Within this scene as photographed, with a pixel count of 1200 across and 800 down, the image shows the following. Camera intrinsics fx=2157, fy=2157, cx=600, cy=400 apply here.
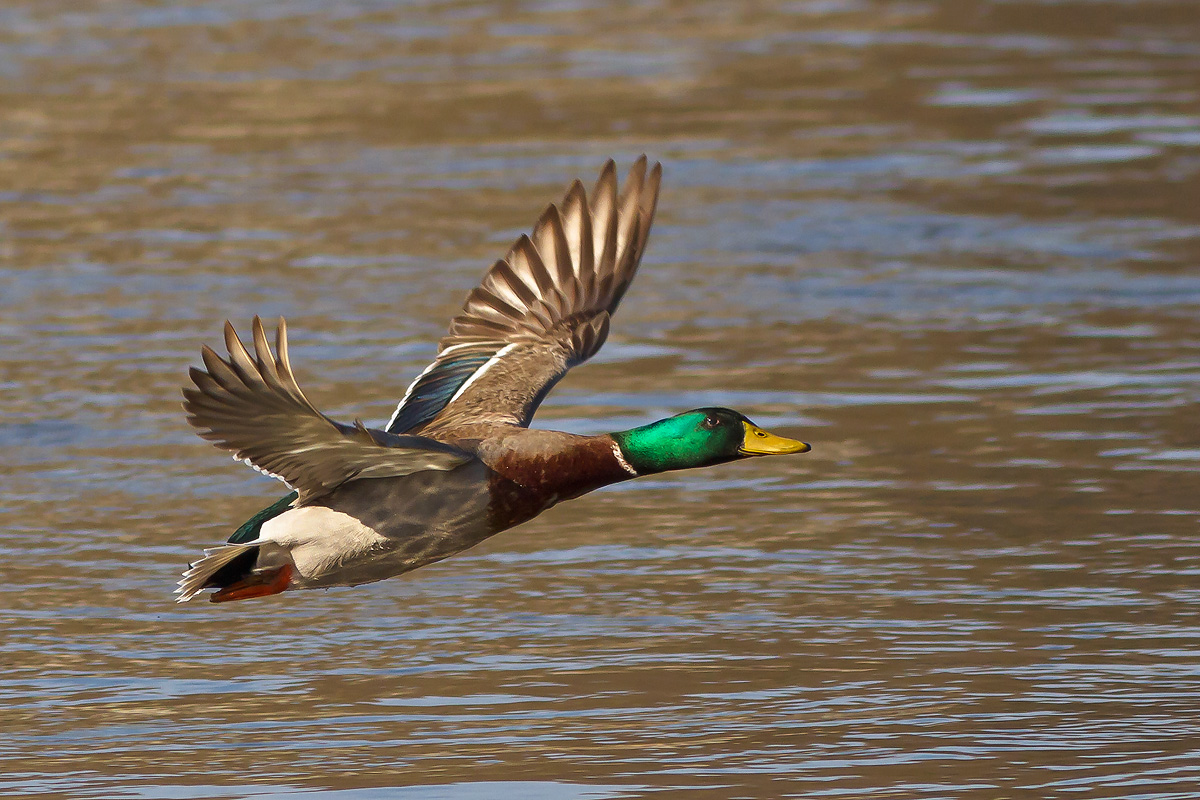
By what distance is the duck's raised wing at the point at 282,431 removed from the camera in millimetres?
5539

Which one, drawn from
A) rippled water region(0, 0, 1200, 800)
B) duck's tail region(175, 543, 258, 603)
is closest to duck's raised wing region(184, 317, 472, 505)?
duck's tail region(175, 543, 258, 603)

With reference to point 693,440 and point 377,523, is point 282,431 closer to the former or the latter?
point 377,523

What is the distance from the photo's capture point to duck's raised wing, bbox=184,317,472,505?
218 inches

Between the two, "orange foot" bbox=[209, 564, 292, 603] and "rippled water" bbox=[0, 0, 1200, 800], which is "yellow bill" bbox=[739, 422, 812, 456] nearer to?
"rippled water" bbox=[0, 0, 1200, 800]

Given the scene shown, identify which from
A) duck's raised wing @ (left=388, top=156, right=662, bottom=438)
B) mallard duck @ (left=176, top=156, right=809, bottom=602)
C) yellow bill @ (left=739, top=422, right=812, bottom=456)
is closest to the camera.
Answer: mallard duck @ (left=176, top=156, right=809, bottom=602)

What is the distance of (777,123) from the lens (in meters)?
15.0

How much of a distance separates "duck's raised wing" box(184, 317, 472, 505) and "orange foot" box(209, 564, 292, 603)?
0.89 ft

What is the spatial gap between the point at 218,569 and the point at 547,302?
5.78ft

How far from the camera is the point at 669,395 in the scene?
978 cm

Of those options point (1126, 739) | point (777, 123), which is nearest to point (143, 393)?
point (1126, 739)

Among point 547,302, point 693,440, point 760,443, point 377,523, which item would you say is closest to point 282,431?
point 377,523

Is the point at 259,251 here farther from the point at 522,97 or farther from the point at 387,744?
the point at 387,744

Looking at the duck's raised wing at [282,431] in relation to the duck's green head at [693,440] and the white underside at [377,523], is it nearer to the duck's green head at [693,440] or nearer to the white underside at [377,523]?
the white underside at [377,523]

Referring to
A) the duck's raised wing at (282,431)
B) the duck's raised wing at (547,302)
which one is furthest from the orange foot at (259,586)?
the duck's raised wing at (547,302)
